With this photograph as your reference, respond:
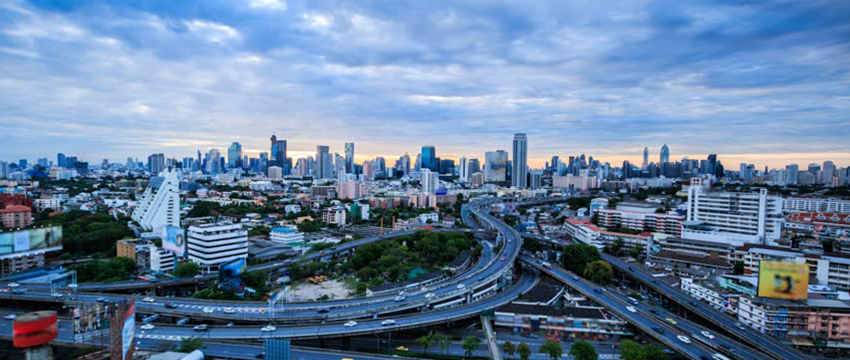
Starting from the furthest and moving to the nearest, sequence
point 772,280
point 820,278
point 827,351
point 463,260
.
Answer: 1. point 463,260
2. point 820,278
3. point 772,280
4. point 827,351

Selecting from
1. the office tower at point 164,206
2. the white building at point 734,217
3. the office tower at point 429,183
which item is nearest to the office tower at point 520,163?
the office tower at point 429,183

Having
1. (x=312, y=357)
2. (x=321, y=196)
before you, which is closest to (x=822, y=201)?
(x=312, y=357)

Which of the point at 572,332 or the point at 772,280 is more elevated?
the point at 772,280

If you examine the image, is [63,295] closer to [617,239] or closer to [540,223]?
[617,239]

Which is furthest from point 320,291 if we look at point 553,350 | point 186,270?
point 553,350

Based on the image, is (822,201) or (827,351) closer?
(827,351)

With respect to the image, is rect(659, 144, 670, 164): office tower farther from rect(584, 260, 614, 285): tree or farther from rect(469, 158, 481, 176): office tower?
rect(584, 260, 614, 285): tree

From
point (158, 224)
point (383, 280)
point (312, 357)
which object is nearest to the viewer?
point (312, 357)
